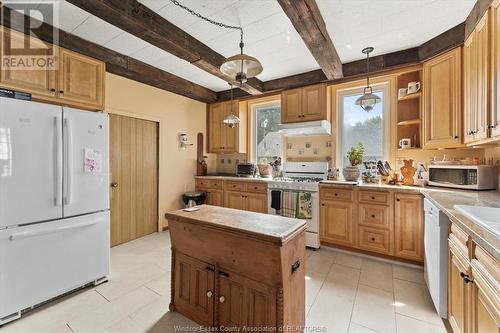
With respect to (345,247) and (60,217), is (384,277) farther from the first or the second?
(60,217)

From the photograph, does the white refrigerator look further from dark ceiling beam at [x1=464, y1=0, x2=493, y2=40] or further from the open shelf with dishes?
the open shelf with dishes

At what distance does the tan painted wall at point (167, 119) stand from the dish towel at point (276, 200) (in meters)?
1.94

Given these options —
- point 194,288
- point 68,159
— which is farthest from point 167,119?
point 194,288

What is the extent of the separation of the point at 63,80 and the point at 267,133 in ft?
10.6

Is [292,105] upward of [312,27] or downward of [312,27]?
downward

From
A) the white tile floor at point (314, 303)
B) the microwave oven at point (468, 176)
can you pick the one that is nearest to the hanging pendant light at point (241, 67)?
the white tile floor at point (314, 303)

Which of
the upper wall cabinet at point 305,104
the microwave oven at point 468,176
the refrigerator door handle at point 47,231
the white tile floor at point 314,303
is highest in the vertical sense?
the upper wall cabinet at point 305,104

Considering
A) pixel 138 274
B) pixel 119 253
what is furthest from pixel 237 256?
pixel 119 253

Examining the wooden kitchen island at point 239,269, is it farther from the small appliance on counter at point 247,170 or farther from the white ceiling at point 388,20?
the small appliance on counter at point 247,170

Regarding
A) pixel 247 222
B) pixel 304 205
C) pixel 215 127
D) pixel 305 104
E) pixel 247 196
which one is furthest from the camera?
pixel 215 127

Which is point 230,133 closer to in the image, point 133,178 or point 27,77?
point 133,178

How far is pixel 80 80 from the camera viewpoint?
248cm

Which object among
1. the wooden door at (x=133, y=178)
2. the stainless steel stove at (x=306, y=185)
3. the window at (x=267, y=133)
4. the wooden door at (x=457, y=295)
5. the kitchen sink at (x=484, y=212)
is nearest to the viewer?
the wooden door at (x=457, y=295)

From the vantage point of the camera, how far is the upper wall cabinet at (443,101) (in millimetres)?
2451
